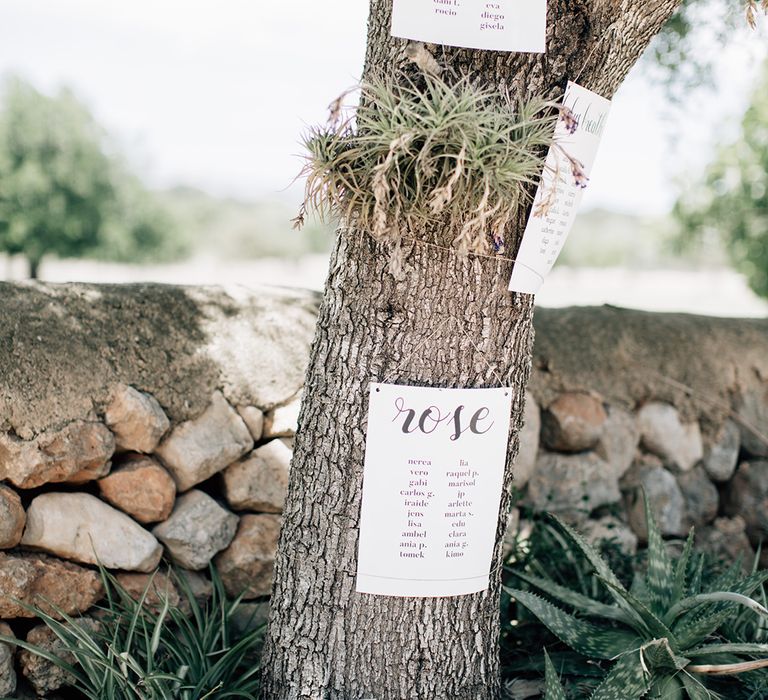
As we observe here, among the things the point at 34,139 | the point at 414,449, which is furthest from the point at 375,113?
the point at 34,139

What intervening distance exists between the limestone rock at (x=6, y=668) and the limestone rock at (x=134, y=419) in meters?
0.64

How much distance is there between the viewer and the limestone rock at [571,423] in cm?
352

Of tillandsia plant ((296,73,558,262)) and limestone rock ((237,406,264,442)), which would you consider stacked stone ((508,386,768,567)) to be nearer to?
limestone rock ((237,406,264,442))

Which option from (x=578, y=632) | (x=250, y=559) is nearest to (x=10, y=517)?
(x=250, y=559)

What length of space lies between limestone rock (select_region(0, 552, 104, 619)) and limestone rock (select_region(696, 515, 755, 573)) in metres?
2.70

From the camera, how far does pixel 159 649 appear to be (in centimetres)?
257

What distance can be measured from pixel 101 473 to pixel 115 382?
0.30 metres

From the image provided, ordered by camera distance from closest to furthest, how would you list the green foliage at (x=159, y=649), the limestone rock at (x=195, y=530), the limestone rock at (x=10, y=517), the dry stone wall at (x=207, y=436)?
the green foliage at (x=159, y=649)
the limestone rock at (x=10, y=517)
the dry stone wall at (x=207, y=436)
the limestone rock at (x=195, y=530)

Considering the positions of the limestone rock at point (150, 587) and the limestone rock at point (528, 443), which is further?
the limestone rock at point (528, 443)

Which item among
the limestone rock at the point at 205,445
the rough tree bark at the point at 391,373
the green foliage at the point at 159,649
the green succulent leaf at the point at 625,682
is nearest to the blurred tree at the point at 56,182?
the limestone rock at the point at 205,445

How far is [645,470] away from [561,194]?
1995 mm

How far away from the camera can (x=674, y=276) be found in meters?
51.2

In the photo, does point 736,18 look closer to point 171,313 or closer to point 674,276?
point 171,313

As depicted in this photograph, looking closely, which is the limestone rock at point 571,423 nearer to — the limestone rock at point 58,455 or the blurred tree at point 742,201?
the limestone rock at point 58,455
